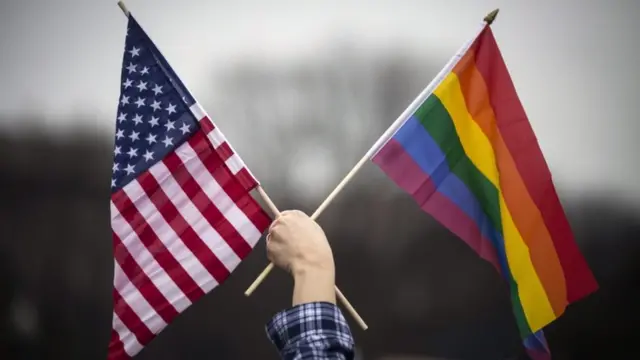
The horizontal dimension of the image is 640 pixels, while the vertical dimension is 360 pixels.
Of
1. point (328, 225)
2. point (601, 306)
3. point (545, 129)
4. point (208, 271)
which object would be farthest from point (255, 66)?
point (601, 306)

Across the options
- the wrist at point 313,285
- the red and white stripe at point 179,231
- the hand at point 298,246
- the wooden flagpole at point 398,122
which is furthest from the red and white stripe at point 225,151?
the wrist at point 313,285

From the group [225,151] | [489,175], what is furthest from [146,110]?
[489,175]

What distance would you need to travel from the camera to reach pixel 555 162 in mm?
1364

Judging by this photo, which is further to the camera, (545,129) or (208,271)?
(545,129)

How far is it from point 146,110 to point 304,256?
20.9 inches

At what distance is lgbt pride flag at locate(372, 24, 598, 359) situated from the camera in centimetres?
110

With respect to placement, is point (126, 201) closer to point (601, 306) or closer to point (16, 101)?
point (16, 101)

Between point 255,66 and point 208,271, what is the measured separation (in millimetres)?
501

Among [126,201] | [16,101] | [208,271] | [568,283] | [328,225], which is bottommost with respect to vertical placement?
[568,283]

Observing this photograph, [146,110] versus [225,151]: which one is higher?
[146,110]

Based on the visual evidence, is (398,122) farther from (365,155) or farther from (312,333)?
(312,333)

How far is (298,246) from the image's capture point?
2.62 ft

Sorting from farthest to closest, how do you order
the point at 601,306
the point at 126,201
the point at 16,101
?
the point at 16,101
the point at 601,306
the point at 126,201

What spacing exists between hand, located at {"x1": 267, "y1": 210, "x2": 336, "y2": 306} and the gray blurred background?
49 centimetres
